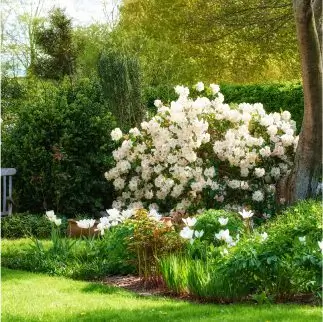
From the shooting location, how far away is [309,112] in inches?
392

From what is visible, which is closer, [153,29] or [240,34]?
[240,34]

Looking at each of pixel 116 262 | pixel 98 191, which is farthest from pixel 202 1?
pixel 116 262

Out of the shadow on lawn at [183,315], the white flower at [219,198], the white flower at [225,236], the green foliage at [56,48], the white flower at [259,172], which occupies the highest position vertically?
the green foliage at [56,48]

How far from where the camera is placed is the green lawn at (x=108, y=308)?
5.26 metres

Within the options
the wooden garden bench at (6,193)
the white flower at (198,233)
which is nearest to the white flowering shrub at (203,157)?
the wooden garden bench at (6,193)

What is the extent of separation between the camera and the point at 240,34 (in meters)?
26.2

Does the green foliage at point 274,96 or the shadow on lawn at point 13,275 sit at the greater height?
the green foliage at point 274,96

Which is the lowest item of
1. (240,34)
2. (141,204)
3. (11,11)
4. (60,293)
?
(60,293)

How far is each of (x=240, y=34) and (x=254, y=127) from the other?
15.6m

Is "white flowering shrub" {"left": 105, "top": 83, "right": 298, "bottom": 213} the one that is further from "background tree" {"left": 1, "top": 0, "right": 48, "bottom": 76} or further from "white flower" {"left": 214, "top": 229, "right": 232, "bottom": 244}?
"background tree" {"left": 1, "top": 0, "right": 48, "bottom": 76}

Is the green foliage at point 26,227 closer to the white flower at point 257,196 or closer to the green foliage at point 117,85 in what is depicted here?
the white flower at point 257,196

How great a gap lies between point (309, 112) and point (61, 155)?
3.98 m

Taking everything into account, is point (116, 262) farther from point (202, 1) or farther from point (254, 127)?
point (202, 1)

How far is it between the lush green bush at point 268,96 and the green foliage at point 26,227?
17.6ft
